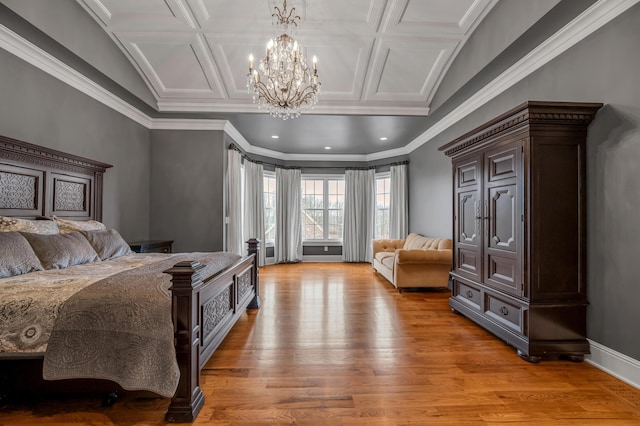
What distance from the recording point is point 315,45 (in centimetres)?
380

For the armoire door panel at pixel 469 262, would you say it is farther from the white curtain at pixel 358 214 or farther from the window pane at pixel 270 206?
the window pane at pixel 270 206

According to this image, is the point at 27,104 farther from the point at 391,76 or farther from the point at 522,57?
the point at 522,57

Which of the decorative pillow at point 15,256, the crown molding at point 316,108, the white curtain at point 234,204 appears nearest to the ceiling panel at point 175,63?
the crown molding at point 316,108

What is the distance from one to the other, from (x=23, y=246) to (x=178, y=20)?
2.82 m

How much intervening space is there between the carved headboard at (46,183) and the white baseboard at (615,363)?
5.30 metres

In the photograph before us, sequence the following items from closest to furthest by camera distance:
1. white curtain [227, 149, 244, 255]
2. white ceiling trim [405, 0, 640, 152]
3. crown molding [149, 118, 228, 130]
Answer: white ceiling trim [405, 0, 640, 152] < crown molding [149, 118, 228, 130] < white curtain [227, 149, 244, 255]

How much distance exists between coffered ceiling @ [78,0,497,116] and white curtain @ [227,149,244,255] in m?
1.07

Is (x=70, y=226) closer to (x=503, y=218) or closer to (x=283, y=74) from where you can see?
(x=283, y=74)

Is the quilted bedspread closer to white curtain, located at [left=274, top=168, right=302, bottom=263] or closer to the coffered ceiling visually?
the coffered ceiling

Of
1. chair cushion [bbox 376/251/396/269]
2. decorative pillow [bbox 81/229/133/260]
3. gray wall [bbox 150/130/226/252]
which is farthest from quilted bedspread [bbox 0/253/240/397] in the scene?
chair cushion [bbox 376/251/396/269]

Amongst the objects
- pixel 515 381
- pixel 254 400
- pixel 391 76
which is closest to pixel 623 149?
pixel 515 381

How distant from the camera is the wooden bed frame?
1.69 m

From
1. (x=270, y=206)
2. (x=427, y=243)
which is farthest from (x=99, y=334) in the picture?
(x=270, y=206)

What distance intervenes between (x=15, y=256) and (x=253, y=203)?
15.5 ft
